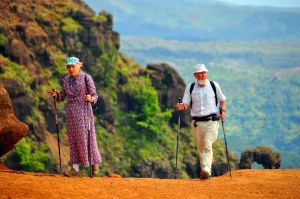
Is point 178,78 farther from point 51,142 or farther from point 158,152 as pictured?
point 51,142

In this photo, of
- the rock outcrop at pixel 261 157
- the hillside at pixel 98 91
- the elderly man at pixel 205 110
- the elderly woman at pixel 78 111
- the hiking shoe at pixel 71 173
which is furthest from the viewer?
the hillside at pixel 98 91

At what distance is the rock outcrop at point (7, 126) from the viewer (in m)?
18.3

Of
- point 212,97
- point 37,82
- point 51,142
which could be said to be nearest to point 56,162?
point 51,142

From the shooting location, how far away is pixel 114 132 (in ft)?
347

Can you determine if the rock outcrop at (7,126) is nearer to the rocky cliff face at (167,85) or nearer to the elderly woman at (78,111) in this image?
the elderly woman at (78,111)

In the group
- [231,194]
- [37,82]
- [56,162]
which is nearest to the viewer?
[231,194]

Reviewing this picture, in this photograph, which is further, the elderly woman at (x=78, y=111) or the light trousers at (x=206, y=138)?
the light trousers at (x=206, y=138)

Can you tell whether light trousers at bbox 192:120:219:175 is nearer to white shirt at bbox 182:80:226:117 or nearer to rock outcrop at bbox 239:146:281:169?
white shirt at bbox 182:80:226:117

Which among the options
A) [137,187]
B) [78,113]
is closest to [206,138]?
[137,187]

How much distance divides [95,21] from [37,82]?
68.9 feet

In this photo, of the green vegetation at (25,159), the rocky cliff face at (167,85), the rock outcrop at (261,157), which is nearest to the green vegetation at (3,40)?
the green vegetation at (25,159)

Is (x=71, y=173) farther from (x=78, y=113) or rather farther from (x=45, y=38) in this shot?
(x=45, y=38)

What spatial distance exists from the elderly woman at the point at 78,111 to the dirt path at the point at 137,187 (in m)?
1.12

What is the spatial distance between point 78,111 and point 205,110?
2.77m
